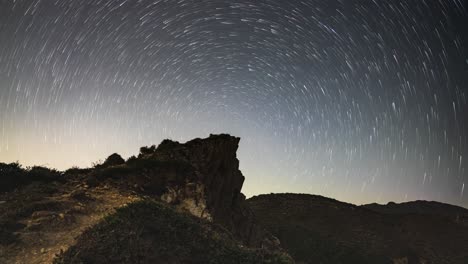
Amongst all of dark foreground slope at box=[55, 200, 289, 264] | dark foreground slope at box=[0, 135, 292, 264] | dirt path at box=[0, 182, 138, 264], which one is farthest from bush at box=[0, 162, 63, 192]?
dark foreground slope at box=[55, 200, 289, 264]

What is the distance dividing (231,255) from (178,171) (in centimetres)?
1421

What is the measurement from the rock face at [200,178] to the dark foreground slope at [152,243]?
8.89m

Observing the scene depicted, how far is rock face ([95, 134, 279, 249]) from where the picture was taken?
27.4 m

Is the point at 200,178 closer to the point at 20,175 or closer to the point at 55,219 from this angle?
the point at 20,175

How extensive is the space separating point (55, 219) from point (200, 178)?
46.2 ft

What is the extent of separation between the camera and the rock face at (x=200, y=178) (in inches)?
1080

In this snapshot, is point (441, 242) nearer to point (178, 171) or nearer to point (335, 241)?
point (335, 241)

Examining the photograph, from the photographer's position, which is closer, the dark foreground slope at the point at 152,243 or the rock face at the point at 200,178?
the dark foreground slope at the point at 152,243

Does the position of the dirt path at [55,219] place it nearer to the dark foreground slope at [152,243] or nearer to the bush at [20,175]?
the dark foreground slope at [152,243]

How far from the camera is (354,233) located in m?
64.0

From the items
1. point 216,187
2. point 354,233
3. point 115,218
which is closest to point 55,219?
point 115,218

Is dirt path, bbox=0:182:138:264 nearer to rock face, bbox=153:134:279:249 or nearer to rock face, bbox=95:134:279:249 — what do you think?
rock face, bbox=95:134:279:249

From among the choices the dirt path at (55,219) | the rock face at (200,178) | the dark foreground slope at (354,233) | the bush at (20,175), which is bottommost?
the dirt path at (55,219)

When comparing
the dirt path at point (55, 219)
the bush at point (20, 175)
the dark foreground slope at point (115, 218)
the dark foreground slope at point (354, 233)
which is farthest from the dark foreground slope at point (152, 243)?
the dark foreground slope at point (354, 233)
